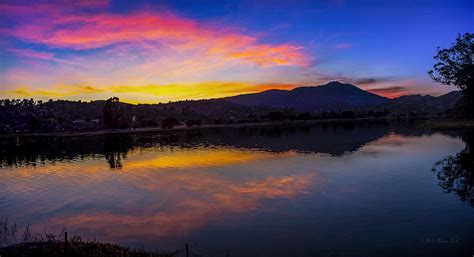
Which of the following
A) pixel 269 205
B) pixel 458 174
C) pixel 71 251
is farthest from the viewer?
pixel 458 174

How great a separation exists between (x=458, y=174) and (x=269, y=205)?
975 inches

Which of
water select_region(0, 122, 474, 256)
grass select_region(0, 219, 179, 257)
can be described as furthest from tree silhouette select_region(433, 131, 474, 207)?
grass select_region(0, 219, 179, 257)

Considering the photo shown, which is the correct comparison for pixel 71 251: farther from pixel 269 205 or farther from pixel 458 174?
pixel 458 174

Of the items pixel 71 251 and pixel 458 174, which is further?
pixel 458 174

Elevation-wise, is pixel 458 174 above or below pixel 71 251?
below

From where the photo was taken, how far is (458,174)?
141 feet

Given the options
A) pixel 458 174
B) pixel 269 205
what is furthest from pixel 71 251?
pixel 458 174

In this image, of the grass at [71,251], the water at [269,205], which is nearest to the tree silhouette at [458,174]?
the water at [269,205]

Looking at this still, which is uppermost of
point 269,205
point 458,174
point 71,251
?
point 71,251

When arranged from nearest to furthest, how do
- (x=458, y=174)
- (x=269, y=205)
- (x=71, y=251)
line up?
1. (x=71, y=251)
2. (x=269, y=205)
3. (x=458, y=174)

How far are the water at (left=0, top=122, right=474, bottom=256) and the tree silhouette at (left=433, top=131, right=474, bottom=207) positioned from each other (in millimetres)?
112

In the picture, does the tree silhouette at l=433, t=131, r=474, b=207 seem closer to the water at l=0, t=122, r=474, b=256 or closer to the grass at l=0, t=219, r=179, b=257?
the water at l=0, t=122, r=474, b=256

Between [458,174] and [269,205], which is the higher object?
[458,174]

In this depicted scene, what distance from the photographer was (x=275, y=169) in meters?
54.3
